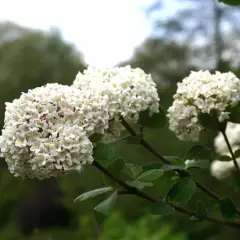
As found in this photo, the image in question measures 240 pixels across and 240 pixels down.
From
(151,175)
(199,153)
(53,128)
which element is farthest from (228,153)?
(53,128)

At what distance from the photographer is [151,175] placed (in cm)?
114

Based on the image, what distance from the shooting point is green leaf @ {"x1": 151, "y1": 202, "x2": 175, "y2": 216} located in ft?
3.81

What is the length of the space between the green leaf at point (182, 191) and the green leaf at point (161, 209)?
0.03 m

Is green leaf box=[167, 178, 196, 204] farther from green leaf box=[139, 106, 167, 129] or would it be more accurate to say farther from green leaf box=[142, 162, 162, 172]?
green leaf box=[139, 106, 167, 129]

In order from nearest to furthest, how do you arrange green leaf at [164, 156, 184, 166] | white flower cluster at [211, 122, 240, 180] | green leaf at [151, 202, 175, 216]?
green leaf at [151, 202, 175, 216], green leaf at [164, 156, 184, 166], white flower cluster at [211, 122, 240, 180]

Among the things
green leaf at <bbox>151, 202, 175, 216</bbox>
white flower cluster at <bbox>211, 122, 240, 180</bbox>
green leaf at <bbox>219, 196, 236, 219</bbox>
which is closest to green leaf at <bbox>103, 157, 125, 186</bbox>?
green leaf at <bbox>151, 202, 175, 216</bbox>

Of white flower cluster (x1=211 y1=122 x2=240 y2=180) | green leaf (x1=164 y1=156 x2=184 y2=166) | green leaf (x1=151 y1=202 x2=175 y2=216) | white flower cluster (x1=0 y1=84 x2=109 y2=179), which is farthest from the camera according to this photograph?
white flower cluster (x1=211 y1=122 x2=240 y2=180)

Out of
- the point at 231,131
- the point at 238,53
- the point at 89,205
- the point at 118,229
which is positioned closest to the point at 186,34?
the point at 238,53

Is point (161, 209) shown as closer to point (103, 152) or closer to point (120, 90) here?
point (103, 152)

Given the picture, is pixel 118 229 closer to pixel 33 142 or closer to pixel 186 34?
pixel 33 142

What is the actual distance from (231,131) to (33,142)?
3.79ft

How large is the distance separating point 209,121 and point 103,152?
0.30 meters

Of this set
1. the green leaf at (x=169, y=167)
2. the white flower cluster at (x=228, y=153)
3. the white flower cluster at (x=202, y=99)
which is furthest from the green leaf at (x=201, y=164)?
the white flower cluster at (x=228, y=153)

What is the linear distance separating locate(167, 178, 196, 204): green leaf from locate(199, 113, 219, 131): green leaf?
166mm
